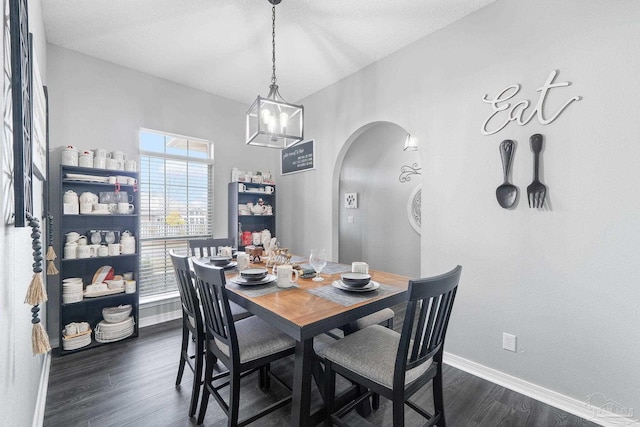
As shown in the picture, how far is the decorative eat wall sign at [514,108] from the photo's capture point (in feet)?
6.04

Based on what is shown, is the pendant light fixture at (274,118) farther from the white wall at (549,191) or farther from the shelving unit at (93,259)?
the shelving unit at (93,259)

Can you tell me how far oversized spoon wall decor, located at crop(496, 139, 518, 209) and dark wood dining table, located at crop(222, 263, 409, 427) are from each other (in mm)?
1066

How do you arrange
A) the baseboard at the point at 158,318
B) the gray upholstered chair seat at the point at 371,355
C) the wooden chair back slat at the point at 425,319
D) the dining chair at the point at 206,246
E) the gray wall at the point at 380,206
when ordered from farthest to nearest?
1. the gray wall at the point at 380,206
2. the baseboard at the point at 158,318
3. the dining chair at the point at 206,246
4. the gray upholstered chair seat at the point at 371,355
5. the wooden chair back slat at the point at 425,319

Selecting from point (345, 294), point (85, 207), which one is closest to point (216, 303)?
point (345, 294)

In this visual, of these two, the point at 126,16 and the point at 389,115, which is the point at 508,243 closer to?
the point at 389,115

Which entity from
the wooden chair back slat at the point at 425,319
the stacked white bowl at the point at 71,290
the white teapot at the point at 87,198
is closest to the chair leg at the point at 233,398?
the wooden chair back slat at the point at 425,319

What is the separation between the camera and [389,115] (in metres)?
2.82

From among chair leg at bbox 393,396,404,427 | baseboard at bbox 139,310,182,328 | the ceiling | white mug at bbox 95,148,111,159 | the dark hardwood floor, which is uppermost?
the ceiling

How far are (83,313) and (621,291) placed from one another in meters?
4.29

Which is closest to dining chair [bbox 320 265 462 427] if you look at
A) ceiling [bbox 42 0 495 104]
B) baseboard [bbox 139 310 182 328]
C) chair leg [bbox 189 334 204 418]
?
chair leg [bbox 189 334 204 418]

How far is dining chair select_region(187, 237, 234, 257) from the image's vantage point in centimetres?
268

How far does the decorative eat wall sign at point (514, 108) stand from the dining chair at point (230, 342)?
7.00 feet

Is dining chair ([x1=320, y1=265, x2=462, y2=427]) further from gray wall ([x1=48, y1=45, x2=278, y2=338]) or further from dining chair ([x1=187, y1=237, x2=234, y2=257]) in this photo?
gray wall ([x1=48, y1=45, x2=278, y2=338])

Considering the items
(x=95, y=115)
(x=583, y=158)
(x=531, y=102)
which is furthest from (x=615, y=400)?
(x=95, y=115)
